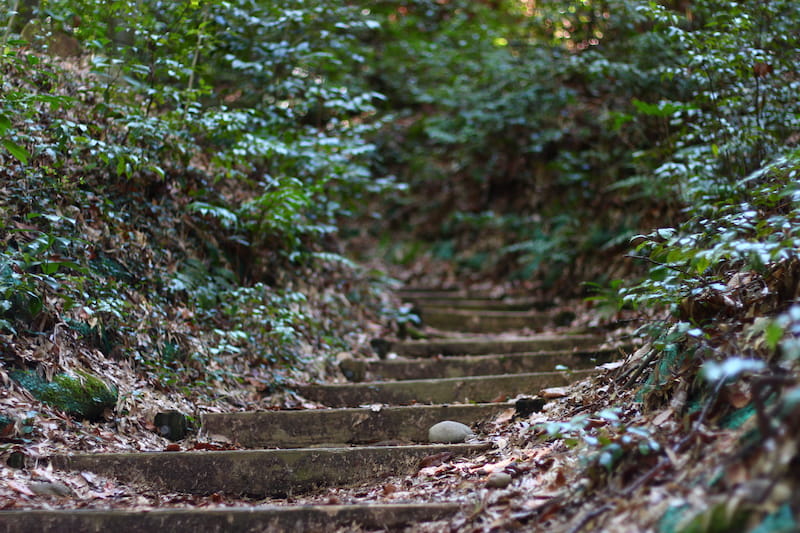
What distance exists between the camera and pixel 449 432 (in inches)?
132

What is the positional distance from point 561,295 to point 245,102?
456 cm

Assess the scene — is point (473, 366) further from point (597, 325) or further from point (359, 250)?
Result: point (359, 250)

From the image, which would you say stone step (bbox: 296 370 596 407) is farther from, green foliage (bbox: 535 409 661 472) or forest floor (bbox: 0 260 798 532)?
green foliage (bbox: 535 409 661 472)

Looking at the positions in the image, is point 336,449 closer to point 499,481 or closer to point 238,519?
point 238,519

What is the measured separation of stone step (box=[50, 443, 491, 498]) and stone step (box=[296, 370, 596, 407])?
1.05 metres

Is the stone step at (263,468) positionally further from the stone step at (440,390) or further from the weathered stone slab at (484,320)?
the weathered stone slab at (484,320)

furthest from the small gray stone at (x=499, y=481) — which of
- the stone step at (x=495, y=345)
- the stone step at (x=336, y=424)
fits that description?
the stone step at (x=495, y=345)

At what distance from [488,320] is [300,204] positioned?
9.49 feet

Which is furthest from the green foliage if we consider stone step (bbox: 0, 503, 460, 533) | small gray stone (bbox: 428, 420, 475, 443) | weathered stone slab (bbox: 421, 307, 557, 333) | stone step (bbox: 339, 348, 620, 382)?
weathered stone slab (bbox: 421, 307, 557, 333)

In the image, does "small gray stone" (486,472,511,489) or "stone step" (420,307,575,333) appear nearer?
"small gray stone" (486,472,511,489)

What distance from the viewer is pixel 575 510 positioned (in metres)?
2.15

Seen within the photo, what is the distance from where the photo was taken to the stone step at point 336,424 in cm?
361

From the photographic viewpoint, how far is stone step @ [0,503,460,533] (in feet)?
8.00

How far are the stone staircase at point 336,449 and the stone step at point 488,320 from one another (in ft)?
3.97
